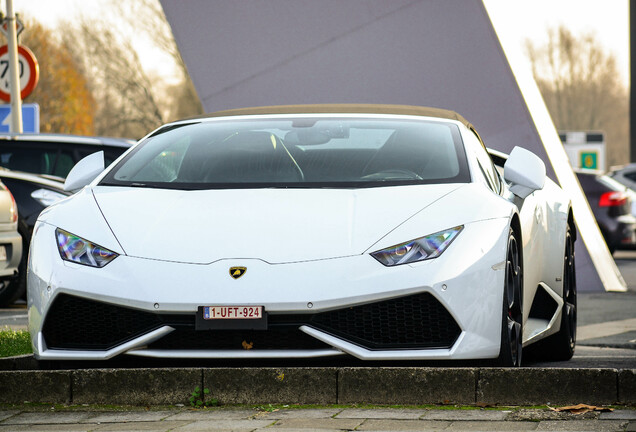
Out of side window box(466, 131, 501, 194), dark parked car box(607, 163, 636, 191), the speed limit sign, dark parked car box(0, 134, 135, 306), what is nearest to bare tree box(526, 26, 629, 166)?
dark parked car box(607, 163, 636, 191)

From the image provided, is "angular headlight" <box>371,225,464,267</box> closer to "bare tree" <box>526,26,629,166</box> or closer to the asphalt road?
the asphalt road

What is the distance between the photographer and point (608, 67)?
81625 millimetres

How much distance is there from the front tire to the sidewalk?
483mm

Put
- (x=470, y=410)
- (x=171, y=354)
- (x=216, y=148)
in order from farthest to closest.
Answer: (x=216, y=148) < (x=171, y=354) < (x=470, y=410)

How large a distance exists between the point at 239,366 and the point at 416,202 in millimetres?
1009

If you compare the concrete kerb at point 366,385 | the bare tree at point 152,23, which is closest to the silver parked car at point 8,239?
the concrete kerb at point 366,385

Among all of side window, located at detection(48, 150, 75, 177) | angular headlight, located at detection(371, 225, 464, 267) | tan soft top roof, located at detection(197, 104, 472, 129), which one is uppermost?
side window, located at detection(48, 150, 75, 177)

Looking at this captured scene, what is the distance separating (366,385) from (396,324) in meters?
0.28

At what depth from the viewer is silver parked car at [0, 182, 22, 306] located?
32.8ft

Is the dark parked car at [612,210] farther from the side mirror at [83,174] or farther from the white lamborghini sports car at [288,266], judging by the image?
the side mirror at [83,174]

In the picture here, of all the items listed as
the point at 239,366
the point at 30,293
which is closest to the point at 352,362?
the point at 239,366

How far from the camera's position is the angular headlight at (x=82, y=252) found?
4887 millimetres

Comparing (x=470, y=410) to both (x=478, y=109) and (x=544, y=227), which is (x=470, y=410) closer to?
(x=544, y=227)

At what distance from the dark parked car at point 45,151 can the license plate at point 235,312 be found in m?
8.80
